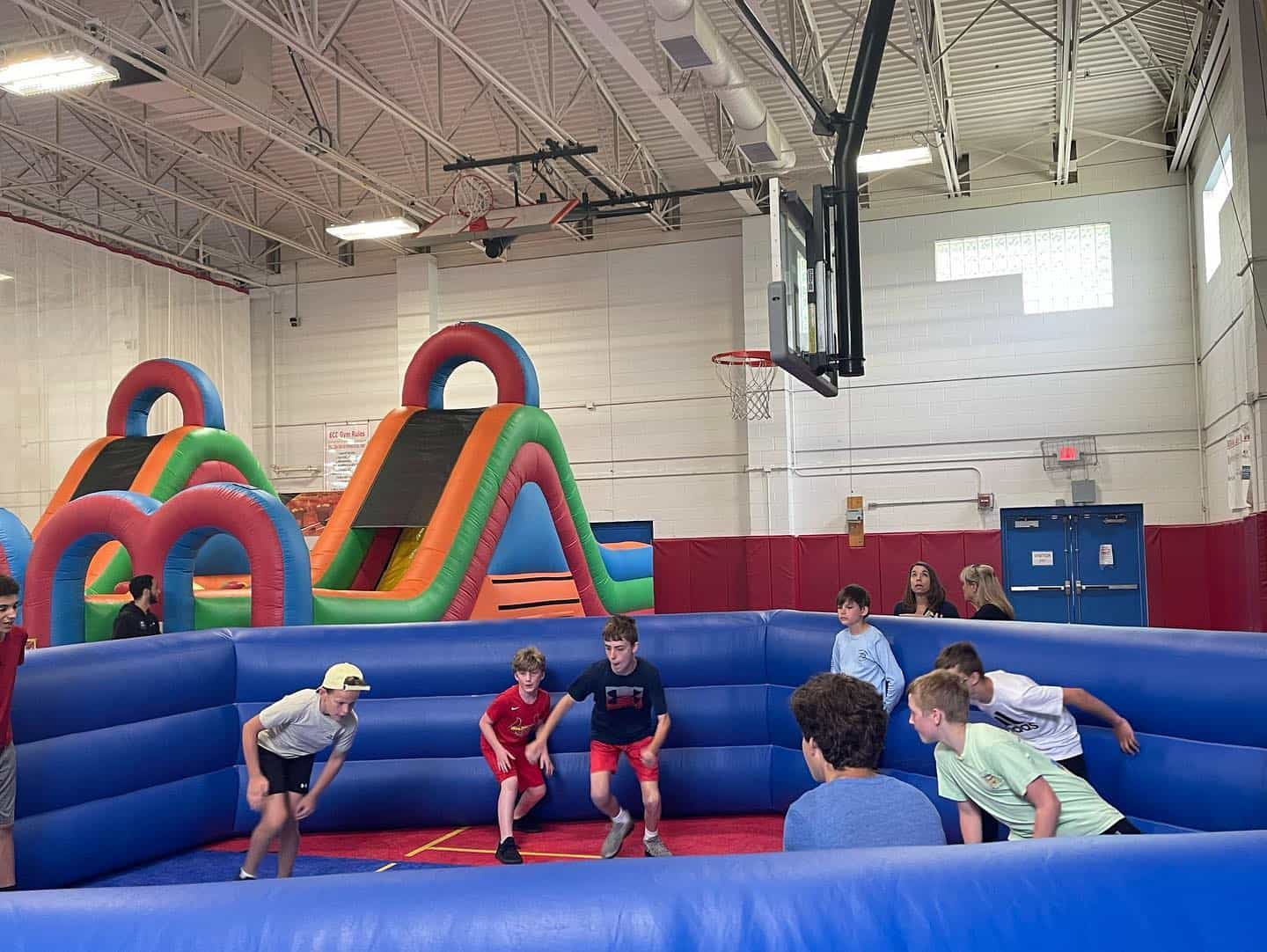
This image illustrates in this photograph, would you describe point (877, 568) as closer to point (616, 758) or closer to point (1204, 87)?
point (1204, 87)

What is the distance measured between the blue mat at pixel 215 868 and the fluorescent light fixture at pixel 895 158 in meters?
9.66

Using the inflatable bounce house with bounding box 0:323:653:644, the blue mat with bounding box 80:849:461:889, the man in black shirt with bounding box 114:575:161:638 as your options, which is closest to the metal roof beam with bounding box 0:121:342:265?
the inflatable bounce house with bounding box 0:323:653:644

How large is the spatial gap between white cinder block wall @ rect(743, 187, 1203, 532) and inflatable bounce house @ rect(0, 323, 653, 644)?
4344 mm

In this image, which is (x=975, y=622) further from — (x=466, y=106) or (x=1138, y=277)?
(x=1138, y=277)

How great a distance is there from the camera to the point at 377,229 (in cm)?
1444

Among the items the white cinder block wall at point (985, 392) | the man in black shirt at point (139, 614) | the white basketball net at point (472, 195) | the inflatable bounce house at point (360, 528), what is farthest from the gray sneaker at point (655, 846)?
the white basketball net at point (472, 195)

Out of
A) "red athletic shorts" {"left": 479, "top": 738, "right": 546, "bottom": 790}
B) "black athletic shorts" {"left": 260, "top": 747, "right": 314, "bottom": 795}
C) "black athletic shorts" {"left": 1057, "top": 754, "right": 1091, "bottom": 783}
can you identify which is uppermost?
"black athletic shorts" {"left": 1057, "top": 754, "right": 1091, "bottom": 783}

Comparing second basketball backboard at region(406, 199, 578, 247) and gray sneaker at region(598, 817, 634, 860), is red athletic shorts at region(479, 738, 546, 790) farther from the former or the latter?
second basketball backboard at region(406, 199, 578, 247)

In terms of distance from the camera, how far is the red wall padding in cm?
1388

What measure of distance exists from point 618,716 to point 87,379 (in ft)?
40.6

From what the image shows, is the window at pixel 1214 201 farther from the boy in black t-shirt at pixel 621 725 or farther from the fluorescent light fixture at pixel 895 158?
the boy in black t-shirt at pixel 621 725

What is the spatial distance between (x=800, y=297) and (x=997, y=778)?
395 cm

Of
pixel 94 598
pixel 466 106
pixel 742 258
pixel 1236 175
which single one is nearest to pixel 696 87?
pixel 466 106

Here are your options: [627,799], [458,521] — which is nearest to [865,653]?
[627,799]
